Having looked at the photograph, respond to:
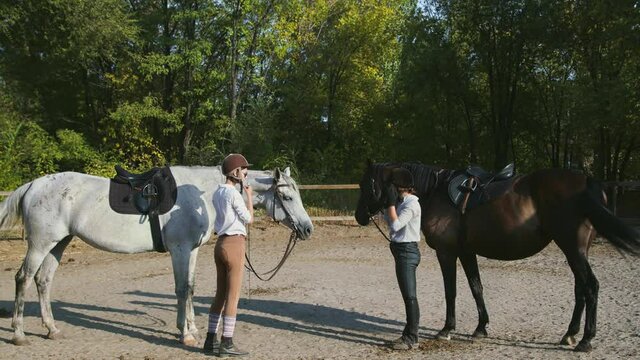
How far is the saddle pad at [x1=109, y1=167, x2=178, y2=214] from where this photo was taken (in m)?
5.84

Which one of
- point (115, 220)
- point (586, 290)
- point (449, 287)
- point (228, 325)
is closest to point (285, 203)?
point (228, 325)

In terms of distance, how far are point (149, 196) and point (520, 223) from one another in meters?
3.78

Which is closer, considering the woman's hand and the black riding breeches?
the black riding breeches

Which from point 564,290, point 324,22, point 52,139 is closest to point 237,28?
point 324,22

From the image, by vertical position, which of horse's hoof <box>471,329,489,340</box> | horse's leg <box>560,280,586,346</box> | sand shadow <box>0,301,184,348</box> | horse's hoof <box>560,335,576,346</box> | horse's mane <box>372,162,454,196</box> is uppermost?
horse's mane <box>372,162,454,196</box>

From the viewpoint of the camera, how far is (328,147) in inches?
1153

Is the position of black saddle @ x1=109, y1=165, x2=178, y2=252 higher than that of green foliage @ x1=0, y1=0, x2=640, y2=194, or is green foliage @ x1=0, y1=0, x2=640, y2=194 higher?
green foliage @ x1=0, y1=0, x2=640, y2=194

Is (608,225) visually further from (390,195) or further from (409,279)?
(390,195)

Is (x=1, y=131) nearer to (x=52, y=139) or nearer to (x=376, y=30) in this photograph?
(x=52, y=139)

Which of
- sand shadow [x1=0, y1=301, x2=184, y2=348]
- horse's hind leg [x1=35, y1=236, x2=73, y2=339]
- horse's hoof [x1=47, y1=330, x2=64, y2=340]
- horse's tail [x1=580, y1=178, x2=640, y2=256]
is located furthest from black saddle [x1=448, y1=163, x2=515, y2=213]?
horse's hoof [x1=47, y1=330, x2=64, y2=340]

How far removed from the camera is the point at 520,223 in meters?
5.62

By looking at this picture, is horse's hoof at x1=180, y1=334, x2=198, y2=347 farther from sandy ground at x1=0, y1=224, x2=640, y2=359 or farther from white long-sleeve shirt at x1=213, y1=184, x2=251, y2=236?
white long-sleeve shirt at x1=213, y1=184, x2=251, y2=236

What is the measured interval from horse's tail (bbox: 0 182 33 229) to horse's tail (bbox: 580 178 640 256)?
5719 millimetres

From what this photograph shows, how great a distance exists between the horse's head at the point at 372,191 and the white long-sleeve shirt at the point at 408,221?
41 cm
